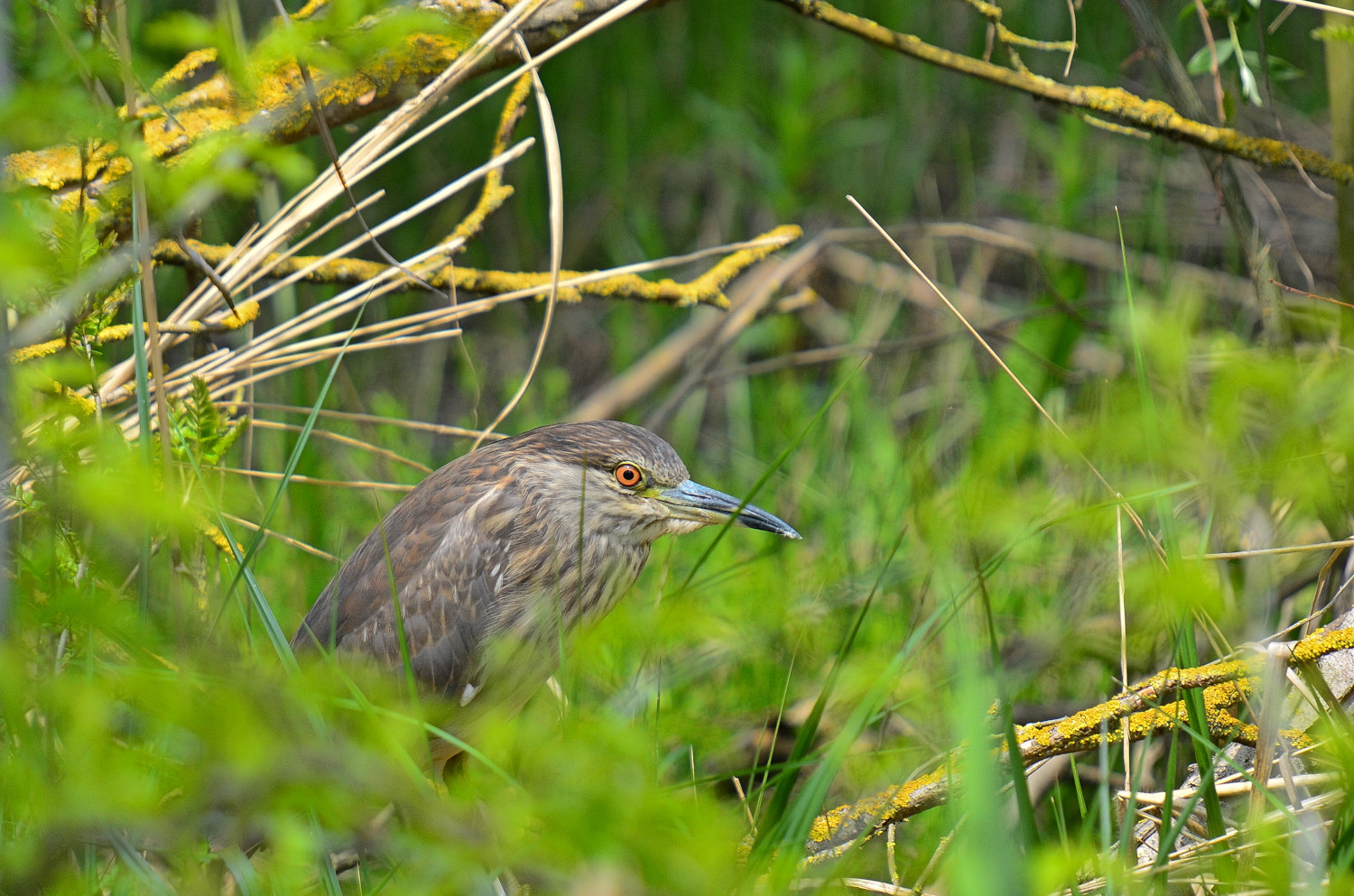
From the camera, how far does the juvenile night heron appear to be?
2.86 m

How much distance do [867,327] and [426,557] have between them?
10.3 ft

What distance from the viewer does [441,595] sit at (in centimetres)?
290

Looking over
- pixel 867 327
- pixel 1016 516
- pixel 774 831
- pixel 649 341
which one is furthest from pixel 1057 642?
pixel 649 341

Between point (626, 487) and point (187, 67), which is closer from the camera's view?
point (187, 67)

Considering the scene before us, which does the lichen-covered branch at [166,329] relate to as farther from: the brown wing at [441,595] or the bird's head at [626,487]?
the bird's head at [626,487]

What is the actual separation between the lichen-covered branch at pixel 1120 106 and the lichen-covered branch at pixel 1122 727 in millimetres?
1459

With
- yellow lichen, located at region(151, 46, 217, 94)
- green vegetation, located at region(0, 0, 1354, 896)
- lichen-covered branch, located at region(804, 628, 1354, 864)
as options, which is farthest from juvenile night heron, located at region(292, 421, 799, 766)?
yellow lichen, located at region(151, 46, 217, 94)

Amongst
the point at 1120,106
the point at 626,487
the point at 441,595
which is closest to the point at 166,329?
the point at 441,595

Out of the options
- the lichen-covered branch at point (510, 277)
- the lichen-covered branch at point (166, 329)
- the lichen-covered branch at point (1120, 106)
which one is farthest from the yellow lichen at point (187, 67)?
the lichen-covered branch at point (1120, 106)

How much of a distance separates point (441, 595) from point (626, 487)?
0.62m

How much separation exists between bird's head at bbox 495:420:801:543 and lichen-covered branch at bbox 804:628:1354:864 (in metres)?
1.11

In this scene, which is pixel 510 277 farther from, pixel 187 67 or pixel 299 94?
pixel 187 67

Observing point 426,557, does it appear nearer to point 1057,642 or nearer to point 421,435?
point 1057,642

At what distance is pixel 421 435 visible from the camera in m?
5.57
